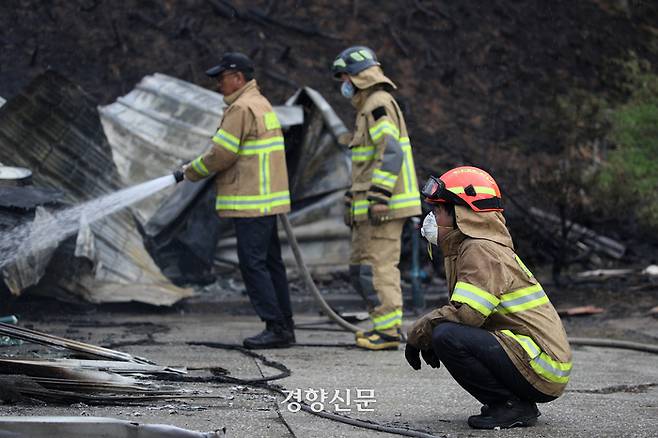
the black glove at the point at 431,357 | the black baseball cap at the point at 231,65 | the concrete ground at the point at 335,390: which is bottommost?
the concrete ground at the point at 335,390

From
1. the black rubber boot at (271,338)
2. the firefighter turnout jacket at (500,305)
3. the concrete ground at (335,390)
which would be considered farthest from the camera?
the black rubber boot at (271,338)

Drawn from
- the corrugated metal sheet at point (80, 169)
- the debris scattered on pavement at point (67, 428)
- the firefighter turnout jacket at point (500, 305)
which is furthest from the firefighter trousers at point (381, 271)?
the debris scattered on pavement at point (67, 428)

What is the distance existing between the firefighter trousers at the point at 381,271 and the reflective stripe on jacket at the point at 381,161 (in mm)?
124

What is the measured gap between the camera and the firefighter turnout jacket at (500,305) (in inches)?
180

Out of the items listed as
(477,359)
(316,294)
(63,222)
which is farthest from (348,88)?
(477,359)

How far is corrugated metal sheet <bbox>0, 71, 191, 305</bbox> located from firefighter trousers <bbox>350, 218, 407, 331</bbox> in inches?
103

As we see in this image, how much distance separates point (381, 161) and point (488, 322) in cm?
296

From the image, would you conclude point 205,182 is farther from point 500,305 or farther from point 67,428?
point 67,428

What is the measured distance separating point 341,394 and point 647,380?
209 centimetres

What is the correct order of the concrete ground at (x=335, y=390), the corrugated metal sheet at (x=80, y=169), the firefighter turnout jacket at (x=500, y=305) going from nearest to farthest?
the firefighter turnout jacket at (x=500, y=305), the concrete ground at (x=335, y=390), the corrugated metal sheet at (x=80, y=169)

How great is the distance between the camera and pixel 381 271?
771cm

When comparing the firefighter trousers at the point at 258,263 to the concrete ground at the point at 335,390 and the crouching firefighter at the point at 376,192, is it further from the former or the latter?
the crouching firefighter at the point at 376,192

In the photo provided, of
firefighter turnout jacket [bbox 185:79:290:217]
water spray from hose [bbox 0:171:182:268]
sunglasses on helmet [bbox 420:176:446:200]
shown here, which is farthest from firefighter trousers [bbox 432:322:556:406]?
water spray from hose [bbox 0:171:182:268]

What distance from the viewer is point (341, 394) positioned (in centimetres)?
555
